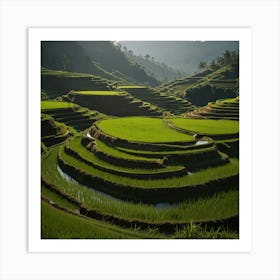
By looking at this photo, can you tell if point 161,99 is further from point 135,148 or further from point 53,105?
point 53,105

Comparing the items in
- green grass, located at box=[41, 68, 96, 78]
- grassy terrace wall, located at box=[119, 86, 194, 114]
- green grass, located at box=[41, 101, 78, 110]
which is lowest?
green grass, located at box=[41, 101, 78, 110]

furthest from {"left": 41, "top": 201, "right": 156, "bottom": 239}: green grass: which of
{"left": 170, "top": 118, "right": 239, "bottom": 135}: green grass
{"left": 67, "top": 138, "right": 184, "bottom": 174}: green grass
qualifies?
{"left": 170, "top": 118, "right": 239, "bottom": 135}: green grass

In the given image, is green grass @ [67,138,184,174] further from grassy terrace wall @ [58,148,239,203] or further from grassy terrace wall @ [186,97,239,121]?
grassy terrace wall @ [186,97,239,121]

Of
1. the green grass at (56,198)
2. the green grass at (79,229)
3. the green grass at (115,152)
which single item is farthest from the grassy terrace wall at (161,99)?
the green grass at (79,229)

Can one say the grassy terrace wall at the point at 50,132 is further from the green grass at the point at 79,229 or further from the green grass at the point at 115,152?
the green grass at the point at 79,229
